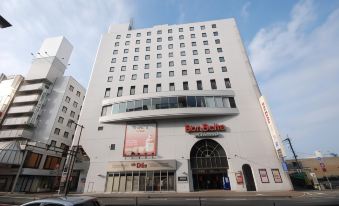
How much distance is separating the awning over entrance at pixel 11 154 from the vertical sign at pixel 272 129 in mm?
44805

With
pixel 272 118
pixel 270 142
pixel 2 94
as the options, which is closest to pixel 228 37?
pixel 272 118

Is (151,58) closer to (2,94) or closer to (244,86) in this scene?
(244,86)

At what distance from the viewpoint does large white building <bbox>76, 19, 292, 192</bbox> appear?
27781 mm

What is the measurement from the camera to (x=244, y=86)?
3366 centimetres

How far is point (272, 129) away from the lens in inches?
1068

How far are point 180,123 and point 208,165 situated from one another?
26.8ft

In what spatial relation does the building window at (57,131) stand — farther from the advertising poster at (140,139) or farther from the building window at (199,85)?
the building window at (199,85)

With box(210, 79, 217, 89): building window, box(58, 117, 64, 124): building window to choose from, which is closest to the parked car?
box(210, 79, 217, 89): building window

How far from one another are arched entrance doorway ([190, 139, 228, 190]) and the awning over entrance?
3251 centimetres

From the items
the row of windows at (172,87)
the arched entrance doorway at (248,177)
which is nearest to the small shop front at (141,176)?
the arched entrance doorway at (248,177)

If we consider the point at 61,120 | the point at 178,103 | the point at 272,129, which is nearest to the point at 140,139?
the point at 178,103

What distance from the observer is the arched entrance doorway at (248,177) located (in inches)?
1040

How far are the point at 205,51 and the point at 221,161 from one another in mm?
22976

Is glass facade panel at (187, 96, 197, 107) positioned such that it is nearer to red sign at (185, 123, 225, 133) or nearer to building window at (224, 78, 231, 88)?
red sign at (185, 123, 225, 133)
